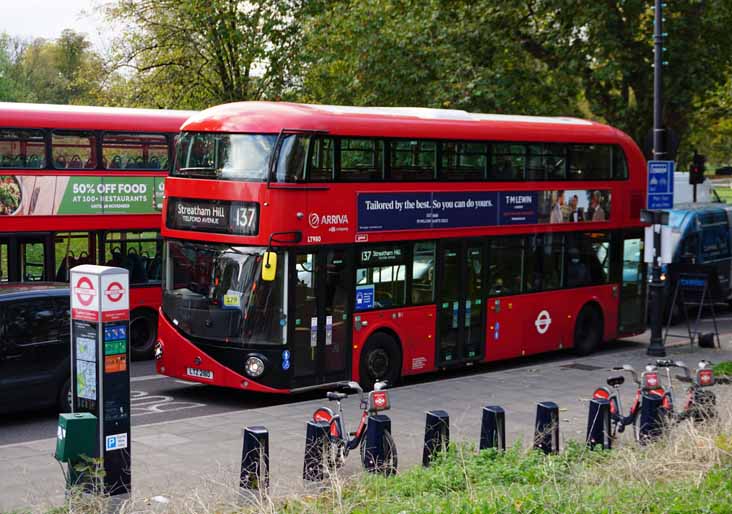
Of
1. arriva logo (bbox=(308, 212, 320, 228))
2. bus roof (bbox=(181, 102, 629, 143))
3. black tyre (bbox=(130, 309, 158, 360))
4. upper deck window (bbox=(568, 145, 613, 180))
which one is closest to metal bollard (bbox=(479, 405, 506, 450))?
arriva logo (bbox=(308, 212, 320, 228))

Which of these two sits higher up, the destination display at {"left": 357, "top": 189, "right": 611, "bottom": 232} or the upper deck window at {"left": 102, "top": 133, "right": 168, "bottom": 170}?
the upper deck window at {"left": 102, "top": 133, "right": 168, "bottom": 170}

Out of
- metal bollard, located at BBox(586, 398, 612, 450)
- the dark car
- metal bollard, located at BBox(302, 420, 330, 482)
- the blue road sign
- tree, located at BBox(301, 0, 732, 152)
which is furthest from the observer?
tree, located at BBox(301, 0, 732, 152)

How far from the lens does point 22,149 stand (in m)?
17.8

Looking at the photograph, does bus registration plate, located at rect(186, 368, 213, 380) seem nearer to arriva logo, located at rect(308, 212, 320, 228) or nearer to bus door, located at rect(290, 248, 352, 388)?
Result: bus door, located at rect(290, 248, 352, 388)

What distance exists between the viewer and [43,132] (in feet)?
59.0

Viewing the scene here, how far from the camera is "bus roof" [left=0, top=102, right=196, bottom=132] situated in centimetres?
1786

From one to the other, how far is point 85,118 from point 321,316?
622 centimetres

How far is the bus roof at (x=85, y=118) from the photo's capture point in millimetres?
A: 17859

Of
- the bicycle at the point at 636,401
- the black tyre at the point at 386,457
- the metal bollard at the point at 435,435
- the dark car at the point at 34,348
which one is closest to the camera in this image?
the black tyre at the point at 386,457

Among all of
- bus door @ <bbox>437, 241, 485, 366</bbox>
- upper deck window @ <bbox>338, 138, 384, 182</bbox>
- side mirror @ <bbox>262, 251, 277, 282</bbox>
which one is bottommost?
bus door @ <bbox>437, 241, 485, 366</bbox>

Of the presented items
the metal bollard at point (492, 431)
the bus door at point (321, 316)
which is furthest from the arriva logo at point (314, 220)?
the metal bollard at point (492, 431)

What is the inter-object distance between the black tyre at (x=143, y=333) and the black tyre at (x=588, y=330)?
7598 millimetres

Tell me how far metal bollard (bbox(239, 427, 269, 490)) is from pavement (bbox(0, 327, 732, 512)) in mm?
165

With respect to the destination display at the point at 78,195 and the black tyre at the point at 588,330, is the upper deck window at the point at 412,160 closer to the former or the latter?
the black tyre at the point at 588,330
